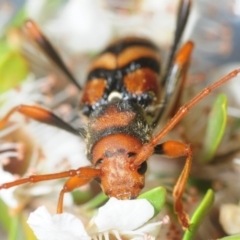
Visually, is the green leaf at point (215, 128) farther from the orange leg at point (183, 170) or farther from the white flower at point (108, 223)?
the white flower at point (108, 223)

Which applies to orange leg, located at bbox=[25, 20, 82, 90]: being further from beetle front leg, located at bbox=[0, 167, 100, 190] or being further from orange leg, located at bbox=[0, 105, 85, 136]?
beetle front leg, located at bbox=[0, 167, 100, 190]

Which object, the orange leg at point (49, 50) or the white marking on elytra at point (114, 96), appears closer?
the white marking on elytra at point (114, 96)

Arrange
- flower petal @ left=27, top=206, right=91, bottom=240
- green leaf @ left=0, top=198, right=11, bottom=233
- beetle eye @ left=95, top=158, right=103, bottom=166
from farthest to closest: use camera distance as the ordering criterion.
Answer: green leaf @ left=0, top=198, right=11, bottom=233
beetle eye @ left=95, top=158, right=103, bottom=166
flower petal @ left=27, top=206, right=91, bottom=240

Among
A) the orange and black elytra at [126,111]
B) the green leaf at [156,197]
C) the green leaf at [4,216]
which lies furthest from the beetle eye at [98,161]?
the green leaf at [4,216]

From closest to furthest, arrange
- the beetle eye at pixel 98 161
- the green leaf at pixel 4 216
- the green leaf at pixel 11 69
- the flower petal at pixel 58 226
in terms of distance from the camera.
→ the flower petal at pixel 58 226, the beetle eye at pixel 98 161, the green leaf at pixel 4 216, the green leaf at pixel 11 69

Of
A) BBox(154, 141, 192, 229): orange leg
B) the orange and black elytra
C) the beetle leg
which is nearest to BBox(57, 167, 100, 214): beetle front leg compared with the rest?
the orange and black elytra
